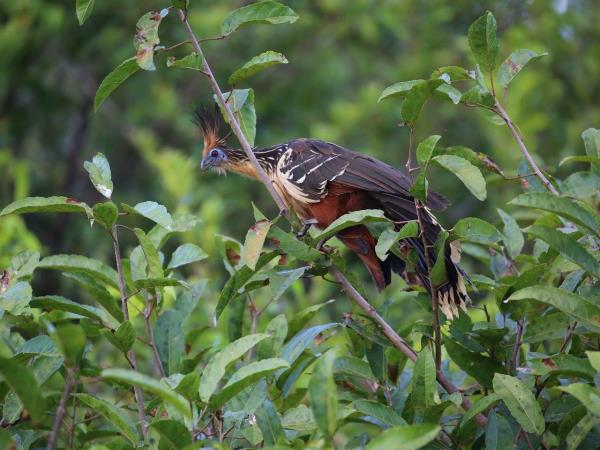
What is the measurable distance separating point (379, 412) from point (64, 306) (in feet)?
3.10

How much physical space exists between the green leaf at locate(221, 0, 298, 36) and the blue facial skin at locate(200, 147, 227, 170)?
84.9 inches

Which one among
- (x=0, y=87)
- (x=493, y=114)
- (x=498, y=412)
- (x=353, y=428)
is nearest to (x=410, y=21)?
(x=0, y=87)

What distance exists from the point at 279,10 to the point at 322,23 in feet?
21.3

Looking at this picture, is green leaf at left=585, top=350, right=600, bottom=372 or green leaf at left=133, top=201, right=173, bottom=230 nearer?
green leaf at left=585, top=350, right=600, bottom=372

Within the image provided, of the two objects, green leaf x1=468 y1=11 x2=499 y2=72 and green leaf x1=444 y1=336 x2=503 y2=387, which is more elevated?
green leaf x1=468 y1=11 x2=499 y2=72

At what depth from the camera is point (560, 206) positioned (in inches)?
83.7

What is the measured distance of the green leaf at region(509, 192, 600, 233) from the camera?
2.07 meters

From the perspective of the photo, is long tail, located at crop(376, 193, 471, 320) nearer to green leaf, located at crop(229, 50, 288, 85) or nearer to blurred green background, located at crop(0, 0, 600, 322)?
green leaf, located at crop(229, 50, 288, 85)

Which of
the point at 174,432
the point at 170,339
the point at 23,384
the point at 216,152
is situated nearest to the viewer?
the point at 23,384

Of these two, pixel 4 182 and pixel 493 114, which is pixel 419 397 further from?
pixel 4 182

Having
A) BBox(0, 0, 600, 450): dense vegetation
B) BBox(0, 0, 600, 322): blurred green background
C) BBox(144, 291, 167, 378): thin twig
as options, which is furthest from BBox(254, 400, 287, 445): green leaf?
BBox(0, 0, 600, 322): blurred green background

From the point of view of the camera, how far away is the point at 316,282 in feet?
17.4

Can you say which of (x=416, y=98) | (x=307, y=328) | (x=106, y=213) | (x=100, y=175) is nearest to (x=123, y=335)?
(x=106, y=213)

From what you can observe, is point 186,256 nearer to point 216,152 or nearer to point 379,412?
point 379,412
